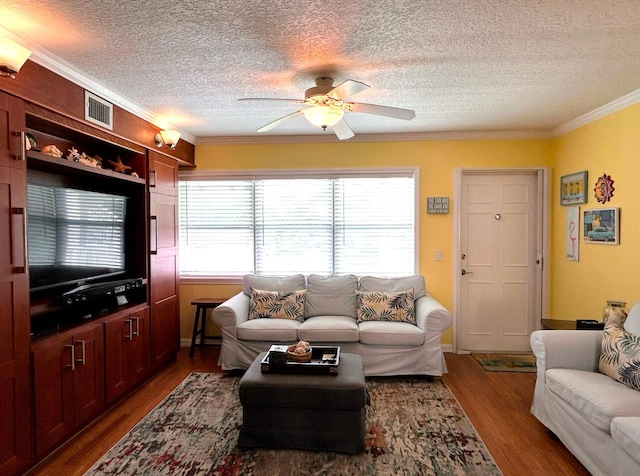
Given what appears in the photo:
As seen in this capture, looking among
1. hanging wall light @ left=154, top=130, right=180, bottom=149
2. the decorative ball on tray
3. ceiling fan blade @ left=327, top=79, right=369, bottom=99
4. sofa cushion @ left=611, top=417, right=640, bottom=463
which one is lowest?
sofa cushion @ left=611, top=417, right=640, bottom=463

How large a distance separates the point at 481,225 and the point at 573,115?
1.38m

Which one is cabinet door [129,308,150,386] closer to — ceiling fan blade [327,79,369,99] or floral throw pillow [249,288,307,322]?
floral throw pillow [249,288,307,322]

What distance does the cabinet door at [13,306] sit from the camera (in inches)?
82.0

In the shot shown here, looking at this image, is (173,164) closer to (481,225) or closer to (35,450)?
(35,450)

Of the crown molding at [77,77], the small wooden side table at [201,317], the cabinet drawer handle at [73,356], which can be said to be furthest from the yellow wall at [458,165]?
the cabinet drawer handle at [73,356]

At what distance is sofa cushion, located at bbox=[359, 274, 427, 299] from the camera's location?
164 inches

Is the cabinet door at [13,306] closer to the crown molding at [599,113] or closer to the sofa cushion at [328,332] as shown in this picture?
the sofa cushion at [328,332]

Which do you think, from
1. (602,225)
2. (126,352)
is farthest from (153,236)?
(602,225)

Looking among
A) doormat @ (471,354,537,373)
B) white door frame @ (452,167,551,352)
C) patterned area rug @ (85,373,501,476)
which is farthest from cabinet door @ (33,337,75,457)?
white door frame @ (452,167,551,352)

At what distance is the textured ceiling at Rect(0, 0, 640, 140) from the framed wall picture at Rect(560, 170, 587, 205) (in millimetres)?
660

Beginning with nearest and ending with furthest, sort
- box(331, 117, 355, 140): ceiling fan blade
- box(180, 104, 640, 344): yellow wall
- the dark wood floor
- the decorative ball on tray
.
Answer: the dark wood floor
the decorative ball on tray
box(331, 117, 355, 140): ceiling fan blade
box(180, 104, 640, 344): yellow wall

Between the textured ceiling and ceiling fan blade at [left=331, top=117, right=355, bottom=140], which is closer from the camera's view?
the textured ceiling

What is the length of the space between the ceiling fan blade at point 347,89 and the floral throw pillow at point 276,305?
2.24 m

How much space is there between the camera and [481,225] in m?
4.43
